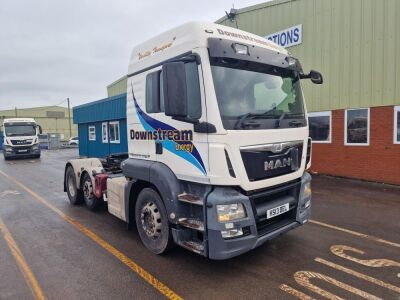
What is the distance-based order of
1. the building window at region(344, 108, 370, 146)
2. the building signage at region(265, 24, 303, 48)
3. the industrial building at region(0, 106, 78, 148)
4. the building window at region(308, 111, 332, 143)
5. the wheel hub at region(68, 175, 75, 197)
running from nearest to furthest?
the wheel hub at region(68, 175, 75, 197) < the building window at region(344, 108, 370, 146) < the building window at region(308, 111, 332, 143) < the building signage at region(265, 24, 303, 48) < the industrial building at region(0, 106, 78, 148)

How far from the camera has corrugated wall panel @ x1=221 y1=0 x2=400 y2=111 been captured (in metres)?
9.76

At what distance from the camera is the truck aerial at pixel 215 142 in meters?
3.64

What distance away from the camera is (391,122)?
9.77 meters

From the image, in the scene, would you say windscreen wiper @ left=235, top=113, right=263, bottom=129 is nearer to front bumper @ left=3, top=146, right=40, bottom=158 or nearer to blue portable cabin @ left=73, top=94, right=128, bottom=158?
blue portable cabin @ left=73, top=94, right=128, bottom=158

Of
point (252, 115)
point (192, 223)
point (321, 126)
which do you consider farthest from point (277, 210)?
point (321, 126)

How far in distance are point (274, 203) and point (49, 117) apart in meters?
80.2

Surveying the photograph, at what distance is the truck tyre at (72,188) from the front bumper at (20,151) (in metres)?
17.9

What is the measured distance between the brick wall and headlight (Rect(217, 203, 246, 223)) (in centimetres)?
826

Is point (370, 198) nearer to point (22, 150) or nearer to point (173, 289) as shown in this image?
point (173, 289)

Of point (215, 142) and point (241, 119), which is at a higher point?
point (241, 119)

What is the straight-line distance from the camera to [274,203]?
165 inches

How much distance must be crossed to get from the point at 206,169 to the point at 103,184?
3358 millimetres

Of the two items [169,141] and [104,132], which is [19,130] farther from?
[169,141]

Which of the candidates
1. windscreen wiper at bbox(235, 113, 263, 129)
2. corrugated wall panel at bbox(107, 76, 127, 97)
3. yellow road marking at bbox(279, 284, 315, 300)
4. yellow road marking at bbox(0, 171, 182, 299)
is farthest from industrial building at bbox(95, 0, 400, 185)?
corrugated wall panel at bbox(107, 76, 127, 97)
